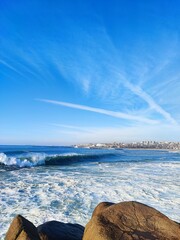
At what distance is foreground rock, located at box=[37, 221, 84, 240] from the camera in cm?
487

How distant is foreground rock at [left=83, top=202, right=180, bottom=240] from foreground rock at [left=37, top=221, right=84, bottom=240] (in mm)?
1292

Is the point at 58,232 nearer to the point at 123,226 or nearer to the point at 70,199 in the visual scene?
the point at 123,226

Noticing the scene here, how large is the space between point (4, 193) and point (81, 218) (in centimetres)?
531

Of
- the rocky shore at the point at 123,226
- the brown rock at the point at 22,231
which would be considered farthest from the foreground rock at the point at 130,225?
the brown rock at the point at 22,231

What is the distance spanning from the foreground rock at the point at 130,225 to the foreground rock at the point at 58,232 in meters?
1.29

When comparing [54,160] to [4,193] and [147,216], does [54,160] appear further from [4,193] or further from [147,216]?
[147,216]

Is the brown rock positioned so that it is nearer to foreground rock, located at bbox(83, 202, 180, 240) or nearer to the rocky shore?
the rocky shore

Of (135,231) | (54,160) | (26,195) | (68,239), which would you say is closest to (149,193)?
(26,195)

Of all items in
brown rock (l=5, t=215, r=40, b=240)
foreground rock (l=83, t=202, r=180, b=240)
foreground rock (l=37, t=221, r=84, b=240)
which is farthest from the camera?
foreground rock (l=37, t=221, r=84, b=240)

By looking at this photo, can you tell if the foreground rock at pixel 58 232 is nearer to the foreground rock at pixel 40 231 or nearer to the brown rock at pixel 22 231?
the foreground rock at pixel 40 231

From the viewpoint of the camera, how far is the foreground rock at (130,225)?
360 centimetres

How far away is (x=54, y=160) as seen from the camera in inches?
1368

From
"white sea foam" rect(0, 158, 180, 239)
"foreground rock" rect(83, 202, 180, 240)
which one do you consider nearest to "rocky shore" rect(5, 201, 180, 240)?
"foreground rock" rect(83, 202, 180, 240)

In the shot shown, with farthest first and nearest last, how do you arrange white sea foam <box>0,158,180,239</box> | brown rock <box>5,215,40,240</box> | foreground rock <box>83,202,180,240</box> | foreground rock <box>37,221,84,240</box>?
1. white sea foam <box>0,158,180,239</box>
2. foreground rock <box>37,221,84,240</box>
3. brown rock <box>5,215,40,240</box>
4. foreground rock <box>83,202,180,240</box>
